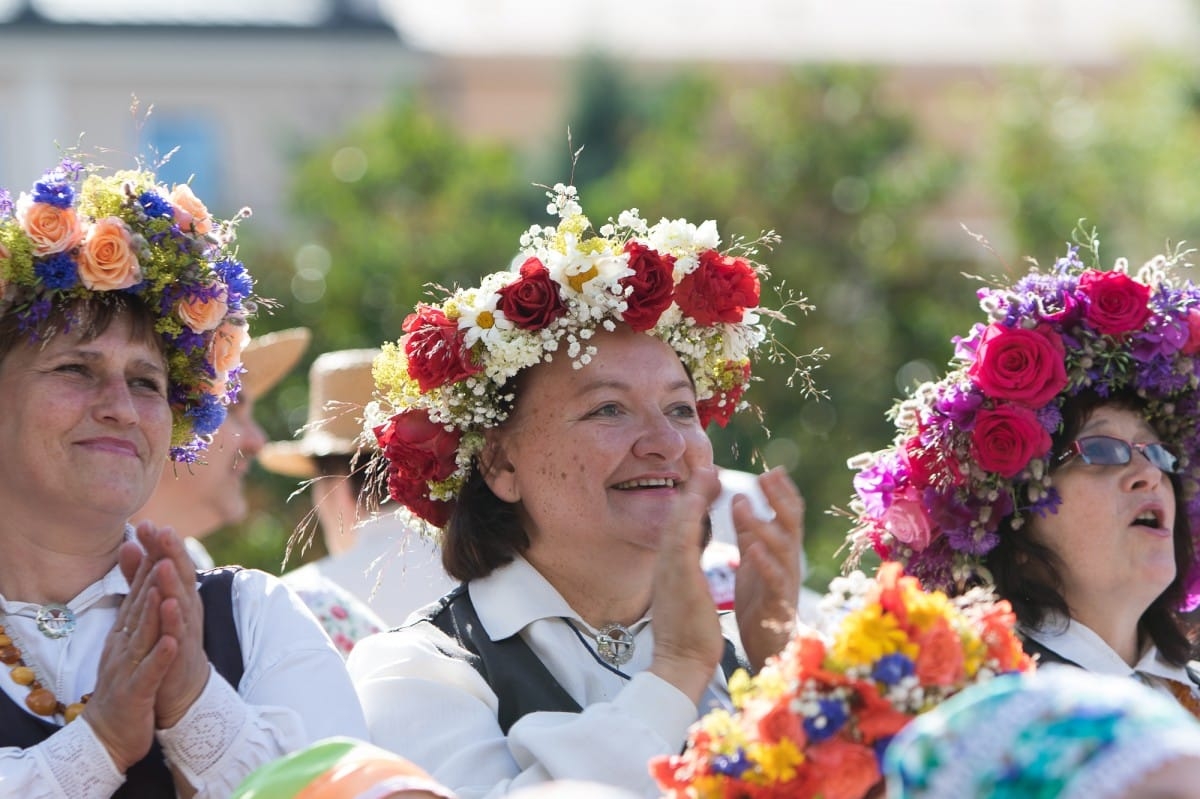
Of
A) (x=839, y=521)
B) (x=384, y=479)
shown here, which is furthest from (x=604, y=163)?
(x=384, y=479)

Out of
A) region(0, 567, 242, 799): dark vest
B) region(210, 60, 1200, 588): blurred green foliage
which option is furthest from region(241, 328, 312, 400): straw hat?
region(210, 60, 1200, 588): blurred green foliage

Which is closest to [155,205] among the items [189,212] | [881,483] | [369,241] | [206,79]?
[189,212]

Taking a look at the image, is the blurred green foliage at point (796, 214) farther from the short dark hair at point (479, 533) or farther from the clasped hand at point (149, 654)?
the clasped hand at point (149, 654)

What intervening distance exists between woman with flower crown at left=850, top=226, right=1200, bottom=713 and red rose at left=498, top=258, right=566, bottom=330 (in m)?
0.90

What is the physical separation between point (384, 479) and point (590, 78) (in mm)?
18478

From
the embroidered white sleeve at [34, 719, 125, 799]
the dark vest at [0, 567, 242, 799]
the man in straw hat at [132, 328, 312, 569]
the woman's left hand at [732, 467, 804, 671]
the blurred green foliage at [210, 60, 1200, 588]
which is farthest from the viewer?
the blurred green foliage at [210, 60, 1200, 588]

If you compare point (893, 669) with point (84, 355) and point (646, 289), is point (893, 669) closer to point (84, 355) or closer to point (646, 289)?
point (646, 289)

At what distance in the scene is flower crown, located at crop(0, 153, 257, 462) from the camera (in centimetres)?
378

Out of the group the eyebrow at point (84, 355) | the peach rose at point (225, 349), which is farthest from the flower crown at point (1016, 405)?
the eyebrow at point (84, 355)

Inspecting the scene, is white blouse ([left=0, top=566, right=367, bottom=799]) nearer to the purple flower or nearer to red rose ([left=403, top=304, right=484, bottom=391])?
red rose ([left=403, top=304, right=484, bottom=391])

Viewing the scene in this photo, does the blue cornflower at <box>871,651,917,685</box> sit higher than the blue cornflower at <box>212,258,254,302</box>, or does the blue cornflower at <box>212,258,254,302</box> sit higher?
the blue cornflower at <box>212,258,254,302</box>

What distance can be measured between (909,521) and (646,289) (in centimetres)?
84

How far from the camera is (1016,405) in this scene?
423cm

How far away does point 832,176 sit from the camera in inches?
643
